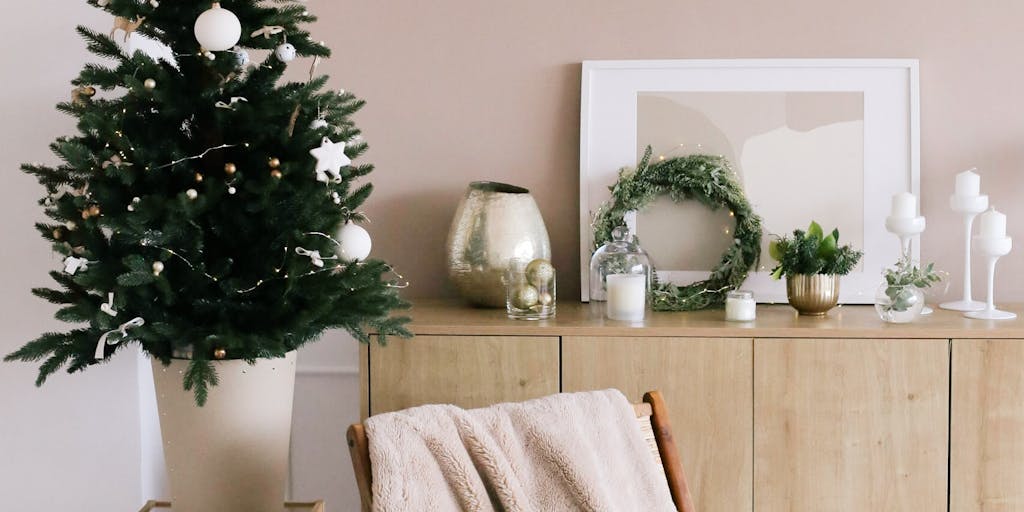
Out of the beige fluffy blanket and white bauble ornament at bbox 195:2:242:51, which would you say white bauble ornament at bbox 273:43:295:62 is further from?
the beige fluffy blanket

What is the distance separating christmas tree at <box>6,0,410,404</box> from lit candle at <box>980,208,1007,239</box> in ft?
5.19

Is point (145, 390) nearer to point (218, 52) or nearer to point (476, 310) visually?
point (476, 310)

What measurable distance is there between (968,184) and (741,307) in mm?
720

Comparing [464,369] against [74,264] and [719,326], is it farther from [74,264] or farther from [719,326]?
[74,264]

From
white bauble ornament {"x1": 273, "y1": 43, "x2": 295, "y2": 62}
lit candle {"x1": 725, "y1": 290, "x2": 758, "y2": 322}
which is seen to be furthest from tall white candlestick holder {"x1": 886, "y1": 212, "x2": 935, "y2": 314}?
white bauble ornament {"x1": 273, "y1": 43, "x2": 295, "y2": 62}

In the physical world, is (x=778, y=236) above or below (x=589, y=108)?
below

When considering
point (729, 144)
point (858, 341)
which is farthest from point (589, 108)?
point (858, 341)

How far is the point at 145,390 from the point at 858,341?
5.85 ft

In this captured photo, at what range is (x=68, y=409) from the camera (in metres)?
2.13

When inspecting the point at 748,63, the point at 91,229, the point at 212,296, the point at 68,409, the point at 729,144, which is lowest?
the point at 68,409

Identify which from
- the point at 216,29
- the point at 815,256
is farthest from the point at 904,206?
the point at 216,29

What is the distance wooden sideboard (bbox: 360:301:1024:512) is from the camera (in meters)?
1.99

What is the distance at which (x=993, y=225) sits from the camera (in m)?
2.20

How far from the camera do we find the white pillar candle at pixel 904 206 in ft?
7.35
